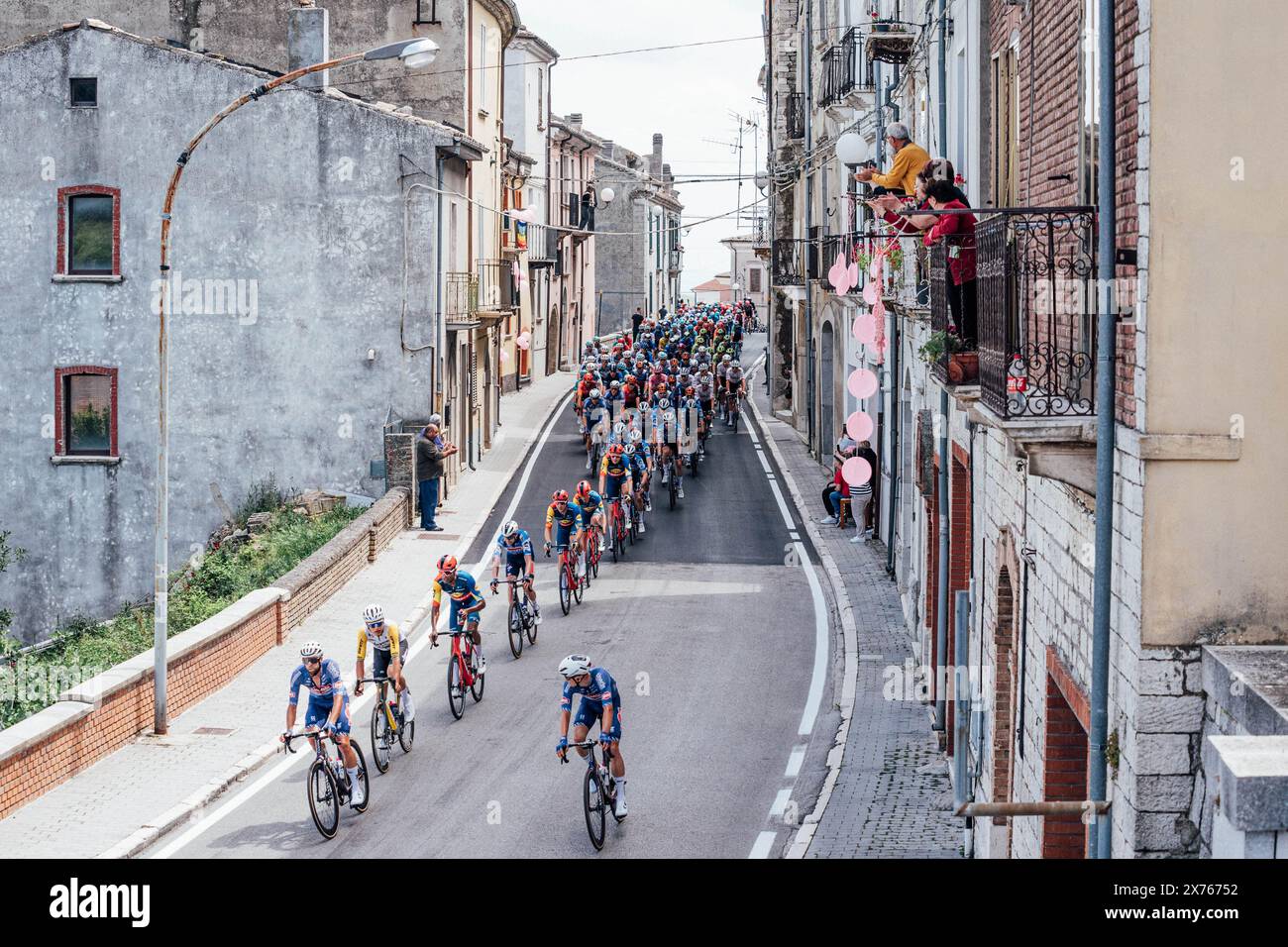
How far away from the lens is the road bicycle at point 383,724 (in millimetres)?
16047

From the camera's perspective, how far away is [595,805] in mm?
13883

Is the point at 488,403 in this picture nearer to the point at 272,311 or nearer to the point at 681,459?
the point at 681,459

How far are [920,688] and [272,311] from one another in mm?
17281

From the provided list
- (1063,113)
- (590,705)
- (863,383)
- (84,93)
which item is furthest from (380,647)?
(84,93)

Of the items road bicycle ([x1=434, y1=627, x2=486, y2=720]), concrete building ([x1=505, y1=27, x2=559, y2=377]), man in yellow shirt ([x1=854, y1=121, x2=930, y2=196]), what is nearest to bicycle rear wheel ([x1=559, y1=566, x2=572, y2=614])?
road bicycle ([x1=434, y1=627, x2=486, y2=720])

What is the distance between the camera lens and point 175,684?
1795 cm

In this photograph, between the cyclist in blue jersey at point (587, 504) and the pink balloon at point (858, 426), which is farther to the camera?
the cyclist in blue jersey at point (587, 504)

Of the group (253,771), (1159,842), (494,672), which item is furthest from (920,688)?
(1159,842)

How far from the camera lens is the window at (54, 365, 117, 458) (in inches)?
1259

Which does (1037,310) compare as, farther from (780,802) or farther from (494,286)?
(494,286)

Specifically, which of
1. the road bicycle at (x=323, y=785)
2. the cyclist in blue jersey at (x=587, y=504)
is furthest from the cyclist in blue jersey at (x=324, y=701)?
the cyclist in blue jersey at (x=587, y=504)

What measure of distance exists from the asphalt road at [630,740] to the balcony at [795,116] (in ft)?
66.4

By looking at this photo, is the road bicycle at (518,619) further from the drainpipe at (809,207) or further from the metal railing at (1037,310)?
the drainpipe at (809,207)

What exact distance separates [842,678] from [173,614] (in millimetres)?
10006
